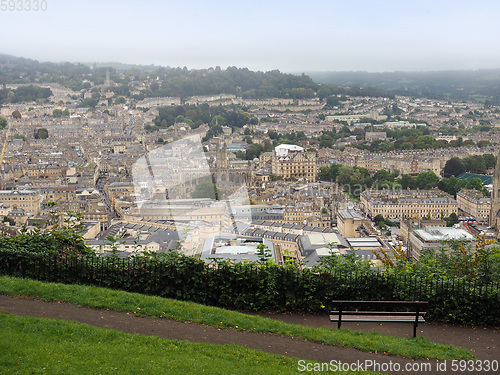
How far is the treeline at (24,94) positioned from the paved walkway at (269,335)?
84.8m

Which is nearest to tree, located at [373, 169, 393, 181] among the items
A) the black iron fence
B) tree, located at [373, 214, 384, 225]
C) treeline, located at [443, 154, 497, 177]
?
treeline, located at [443, 154, 497, 177]

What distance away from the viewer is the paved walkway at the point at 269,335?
5000 mm

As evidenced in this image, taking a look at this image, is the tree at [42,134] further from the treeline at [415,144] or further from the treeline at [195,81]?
the treeline at [415,144]

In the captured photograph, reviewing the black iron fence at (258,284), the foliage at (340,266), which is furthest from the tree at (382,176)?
the black iron fence at (258,284)

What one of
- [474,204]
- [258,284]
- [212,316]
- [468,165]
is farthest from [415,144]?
[212,316]

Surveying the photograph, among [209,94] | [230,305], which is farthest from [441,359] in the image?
[209,94]

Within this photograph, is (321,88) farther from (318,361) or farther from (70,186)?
(318,361)

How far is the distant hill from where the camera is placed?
12418 centimetres

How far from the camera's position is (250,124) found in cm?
7688

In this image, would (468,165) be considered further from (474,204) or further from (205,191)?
(205,191)

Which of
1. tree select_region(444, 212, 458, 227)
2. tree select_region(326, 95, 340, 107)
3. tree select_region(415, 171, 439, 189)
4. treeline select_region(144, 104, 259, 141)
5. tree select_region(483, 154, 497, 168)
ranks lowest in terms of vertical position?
tree select_region(444, 212, 458, 227)

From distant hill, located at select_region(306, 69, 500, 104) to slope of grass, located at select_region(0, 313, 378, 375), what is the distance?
115 metres

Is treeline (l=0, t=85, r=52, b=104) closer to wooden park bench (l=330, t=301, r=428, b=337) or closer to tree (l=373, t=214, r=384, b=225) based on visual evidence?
tree (l=373, t=214, r=384, b=225)

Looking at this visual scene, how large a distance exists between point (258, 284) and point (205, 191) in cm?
2374
